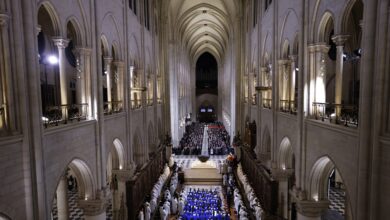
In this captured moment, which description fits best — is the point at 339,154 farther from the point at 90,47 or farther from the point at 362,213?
the point at 90,47

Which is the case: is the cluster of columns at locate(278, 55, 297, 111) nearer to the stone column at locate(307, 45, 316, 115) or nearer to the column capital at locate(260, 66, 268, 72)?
the stone column at locate(307, 45, 316, 115)

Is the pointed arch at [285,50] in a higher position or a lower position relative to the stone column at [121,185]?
higher

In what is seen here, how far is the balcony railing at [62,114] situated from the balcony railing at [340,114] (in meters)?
7.61

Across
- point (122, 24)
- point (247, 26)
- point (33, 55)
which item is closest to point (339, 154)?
point (33, 55)

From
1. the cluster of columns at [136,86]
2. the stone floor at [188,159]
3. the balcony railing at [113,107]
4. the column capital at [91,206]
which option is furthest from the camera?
the stone floor at [188,159]

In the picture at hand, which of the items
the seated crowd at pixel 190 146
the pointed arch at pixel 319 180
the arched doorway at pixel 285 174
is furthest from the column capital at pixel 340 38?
the seated crowd at pixel 190 146

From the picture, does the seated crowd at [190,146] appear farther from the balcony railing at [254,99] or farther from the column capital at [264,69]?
the column capital at [264,69]

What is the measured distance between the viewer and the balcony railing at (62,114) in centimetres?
761

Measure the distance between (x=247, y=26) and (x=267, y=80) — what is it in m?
7.82

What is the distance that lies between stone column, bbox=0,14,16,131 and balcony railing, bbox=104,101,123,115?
5.58 meters

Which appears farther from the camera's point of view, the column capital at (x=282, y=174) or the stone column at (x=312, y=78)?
the column capital at (x=282, y=174)

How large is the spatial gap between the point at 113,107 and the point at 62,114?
4572 millimetres

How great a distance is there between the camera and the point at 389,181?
5301 millimetres

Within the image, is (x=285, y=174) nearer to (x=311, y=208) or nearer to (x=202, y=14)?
(x=311, y=208)
